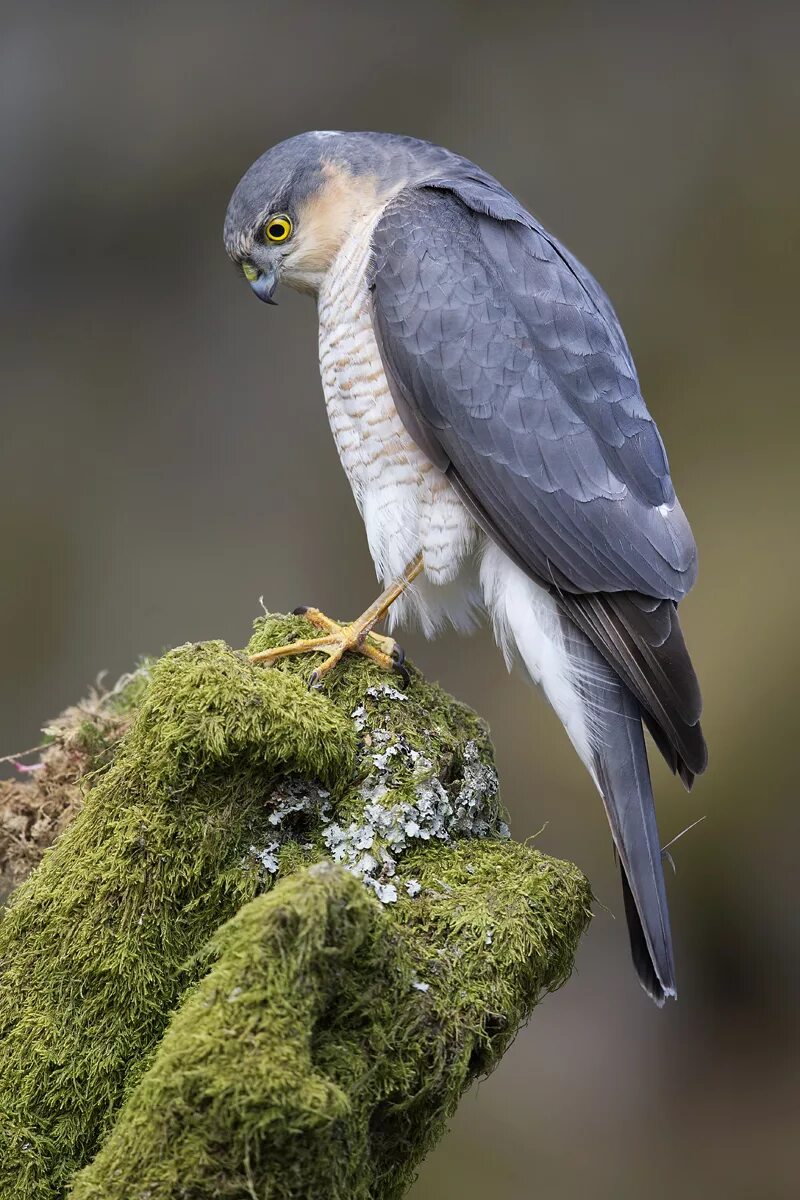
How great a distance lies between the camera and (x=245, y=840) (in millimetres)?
2348

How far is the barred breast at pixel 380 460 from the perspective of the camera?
313cm

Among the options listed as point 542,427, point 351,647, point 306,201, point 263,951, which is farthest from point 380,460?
point 263,951

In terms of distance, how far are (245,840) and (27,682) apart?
4743mm

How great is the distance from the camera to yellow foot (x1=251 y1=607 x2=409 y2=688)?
2.81 metres

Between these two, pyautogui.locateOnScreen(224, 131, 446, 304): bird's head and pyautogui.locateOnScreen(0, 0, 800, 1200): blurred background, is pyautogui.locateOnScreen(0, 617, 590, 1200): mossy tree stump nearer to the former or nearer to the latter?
pyautogui.locateOnScreen(224, 131, 446, 304): bird's head

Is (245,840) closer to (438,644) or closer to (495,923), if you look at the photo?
(495,923)

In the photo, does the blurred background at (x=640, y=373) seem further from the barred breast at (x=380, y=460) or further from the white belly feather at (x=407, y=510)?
the barred breast at (x=380, y=460)

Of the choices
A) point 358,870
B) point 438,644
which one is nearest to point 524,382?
point 358,870

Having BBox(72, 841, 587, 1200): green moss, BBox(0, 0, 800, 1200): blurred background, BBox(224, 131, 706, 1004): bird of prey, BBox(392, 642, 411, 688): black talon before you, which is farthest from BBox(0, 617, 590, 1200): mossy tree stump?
BBox(0, 0, 800, 1200): blurred background

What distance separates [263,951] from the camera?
180cm

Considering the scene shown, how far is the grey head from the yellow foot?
1236 millimetres

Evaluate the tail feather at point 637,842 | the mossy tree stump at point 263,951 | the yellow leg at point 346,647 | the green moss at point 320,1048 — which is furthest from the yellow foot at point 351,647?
the green moss at point 320,1048

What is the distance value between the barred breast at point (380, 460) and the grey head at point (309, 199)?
0.13m

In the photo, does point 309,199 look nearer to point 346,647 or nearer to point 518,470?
point 518,470
